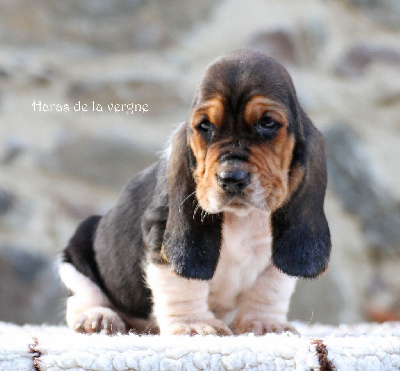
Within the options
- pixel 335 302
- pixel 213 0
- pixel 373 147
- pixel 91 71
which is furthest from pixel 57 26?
pixel 335 302

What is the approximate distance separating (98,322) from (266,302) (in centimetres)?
77

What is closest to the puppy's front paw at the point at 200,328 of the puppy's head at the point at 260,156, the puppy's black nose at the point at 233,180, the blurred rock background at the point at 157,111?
the puppy's head at the point at 260,156

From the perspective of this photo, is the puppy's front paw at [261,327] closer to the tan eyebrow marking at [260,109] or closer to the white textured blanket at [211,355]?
the white textured blanket at [211,355]

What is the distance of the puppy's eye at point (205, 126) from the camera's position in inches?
102

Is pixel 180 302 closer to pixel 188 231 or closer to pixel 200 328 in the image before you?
pixel 200 328

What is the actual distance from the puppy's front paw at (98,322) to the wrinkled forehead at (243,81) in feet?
3.61

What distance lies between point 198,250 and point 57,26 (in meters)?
3.02

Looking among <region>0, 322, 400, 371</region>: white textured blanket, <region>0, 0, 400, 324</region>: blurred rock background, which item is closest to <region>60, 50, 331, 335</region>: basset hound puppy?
<region>0, 322, 400, 371</region>: white textured blanket

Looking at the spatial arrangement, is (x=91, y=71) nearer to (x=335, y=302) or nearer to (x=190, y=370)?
(x=335, y=302)

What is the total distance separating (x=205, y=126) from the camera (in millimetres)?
2623

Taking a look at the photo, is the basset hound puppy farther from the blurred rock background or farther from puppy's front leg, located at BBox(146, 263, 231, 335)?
the blurred rock background

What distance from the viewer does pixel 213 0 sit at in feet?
17.1

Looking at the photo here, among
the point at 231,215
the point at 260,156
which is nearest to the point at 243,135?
the point at 260,156

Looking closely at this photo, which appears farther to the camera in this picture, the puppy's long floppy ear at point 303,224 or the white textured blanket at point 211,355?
the puppy's long floppy ear at point 303,224
